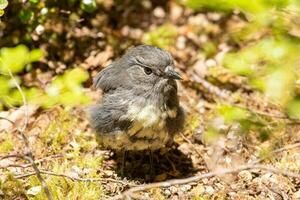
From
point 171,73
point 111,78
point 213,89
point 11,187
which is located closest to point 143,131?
point 171,73

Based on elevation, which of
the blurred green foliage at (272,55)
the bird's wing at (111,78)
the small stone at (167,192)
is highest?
the blurred green foliage at (272,55)

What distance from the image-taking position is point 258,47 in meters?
2.43

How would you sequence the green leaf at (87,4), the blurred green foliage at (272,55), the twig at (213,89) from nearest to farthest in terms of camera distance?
1. the blurred green foliage at (272,55)
2. the green leaf at (87,4)
3. the twig at (213,89)

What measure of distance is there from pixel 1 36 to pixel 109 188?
2426mm

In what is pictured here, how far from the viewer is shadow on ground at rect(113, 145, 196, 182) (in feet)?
16.6

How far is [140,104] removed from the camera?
4504 mm

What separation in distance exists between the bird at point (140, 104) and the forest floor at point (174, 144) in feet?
1.26

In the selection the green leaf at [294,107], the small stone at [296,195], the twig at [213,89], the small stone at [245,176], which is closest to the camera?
the green leaf at [294,107]

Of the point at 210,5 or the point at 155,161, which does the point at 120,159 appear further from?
the point at 210,5

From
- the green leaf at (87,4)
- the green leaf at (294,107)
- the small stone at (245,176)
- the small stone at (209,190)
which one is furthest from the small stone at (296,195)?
the green leaf at (87,4)

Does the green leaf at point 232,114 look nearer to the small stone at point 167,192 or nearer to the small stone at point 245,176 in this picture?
the small stone at point 167,192

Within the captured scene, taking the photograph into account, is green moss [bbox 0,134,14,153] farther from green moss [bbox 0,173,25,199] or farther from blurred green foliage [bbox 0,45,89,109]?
blurred green foliage [bbox 0,45,89,109]

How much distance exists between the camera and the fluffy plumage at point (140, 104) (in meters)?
4.48

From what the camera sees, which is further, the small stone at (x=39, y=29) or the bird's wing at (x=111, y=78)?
the small stone at (x=39, y=29)
